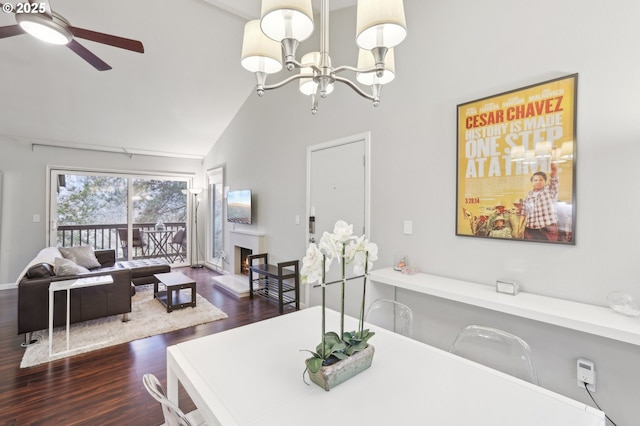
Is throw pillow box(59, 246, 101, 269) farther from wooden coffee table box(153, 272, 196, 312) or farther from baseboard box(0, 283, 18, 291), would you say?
baseboard box(0, 283, 18, 291)

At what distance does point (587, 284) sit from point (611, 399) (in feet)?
2.05

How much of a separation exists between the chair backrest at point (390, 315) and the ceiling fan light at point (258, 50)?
152 centimetres

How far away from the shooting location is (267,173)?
4562 millimetres

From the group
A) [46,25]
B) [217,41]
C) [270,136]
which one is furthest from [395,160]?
[217,41]

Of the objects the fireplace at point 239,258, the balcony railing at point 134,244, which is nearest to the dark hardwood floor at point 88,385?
the fireplace at point 239,258

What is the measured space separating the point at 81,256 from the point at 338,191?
4.02 m

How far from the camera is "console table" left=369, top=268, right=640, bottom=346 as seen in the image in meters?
1.40

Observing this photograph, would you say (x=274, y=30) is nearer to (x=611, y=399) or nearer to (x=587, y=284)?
(x=587, y=284)

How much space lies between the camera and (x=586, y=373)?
1682 millimetres

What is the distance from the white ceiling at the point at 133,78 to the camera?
10.8 feet

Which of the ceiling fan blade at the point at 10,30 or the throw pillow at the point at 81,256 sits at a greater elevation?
the ceiling fan blade at the point at 10,30

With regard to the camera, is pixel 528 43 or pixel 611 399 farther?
pixel 528 43

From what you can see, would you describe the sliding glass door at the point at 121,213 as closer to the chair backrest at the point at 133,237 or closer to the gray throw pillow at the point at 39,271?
the chair backrest at the point at 133,237

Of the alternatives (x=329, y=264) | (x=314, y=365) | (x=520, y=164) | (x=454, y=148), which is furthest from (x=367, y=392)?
(x=454, y=148)
